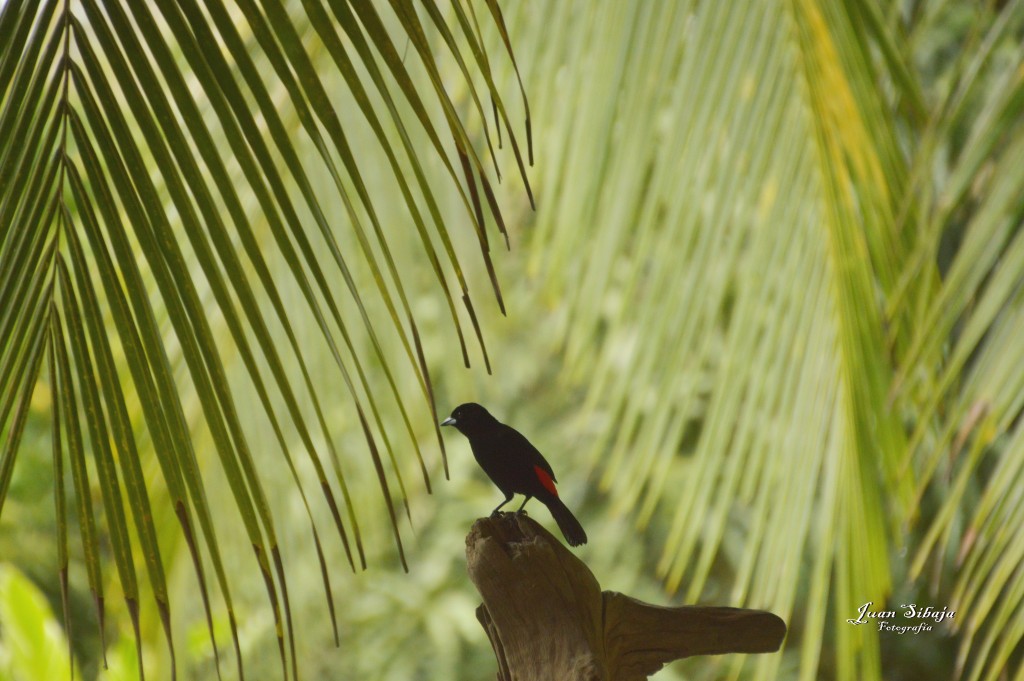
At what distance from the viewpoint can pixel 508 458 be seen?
3.83 ft

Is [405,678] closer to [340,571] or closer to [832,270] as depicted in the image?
[340,571]

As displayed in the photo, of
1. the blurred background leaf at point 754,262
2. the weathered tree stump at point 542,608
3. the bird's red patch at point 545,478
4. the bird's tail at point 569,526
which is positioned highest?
the blurred background leaf at point 754,262

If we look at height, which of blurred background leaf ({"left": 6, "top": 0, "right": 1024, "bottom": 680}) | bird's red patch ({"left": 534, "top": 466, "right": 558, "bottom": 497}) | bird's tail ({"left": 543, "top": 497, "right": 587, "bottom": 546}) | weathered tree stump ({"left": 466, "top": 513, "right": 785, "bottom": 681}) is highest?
blurred background leaf ({"left": 6, "top": 0, "right": 1024, "bottom": 680})

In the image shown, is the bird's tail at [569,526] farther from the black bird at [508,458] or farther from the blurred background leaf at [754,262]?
the blurred background leaf at [754,262]

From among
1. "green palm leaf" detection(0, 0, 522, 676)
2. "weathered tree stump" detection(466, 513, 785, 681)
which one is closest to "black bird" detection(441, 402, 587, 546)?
"weathered tree stump" detection(466, 513, 785, 681)

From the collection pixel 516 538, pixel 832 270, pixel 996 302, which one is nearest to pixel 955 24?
pixel 832 270

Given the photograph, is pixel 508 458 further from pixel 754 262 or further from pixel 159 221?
pixel 159 221

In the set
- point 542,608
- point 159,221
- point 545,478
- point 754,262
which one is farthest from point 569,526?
point 159,221

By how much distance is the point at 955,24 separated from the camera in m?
2.94

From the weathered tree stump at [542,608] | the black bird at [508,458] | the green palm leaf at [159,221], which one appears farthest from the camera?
the black bird at [508,458]

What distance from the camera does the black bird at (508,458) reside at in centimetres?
116

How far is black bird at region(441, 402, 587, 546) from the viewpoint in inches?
45.8

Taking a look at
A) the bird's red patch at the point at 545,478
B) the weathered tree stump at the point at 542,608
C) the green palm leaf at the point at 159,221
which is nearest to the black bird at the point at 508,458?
the bird's red patch at the point at 545,478

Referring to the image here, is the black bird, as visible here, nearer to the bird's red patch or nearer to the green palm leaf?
the bird's red patch
